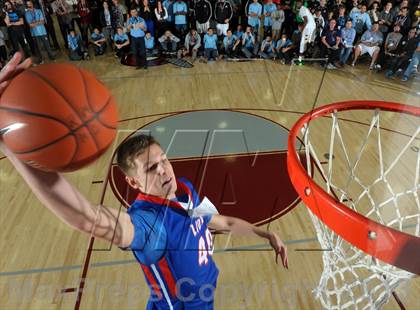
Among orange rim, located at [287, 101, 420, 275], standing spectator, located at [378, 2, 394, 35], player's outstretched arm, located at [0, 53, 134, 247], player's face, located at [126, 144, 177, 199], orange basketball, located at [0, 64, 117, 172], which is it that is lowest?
standing spectator, located at [378, 2, 394, 35]

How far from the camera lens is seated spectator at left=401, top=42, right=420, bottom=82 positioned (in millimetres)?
6008

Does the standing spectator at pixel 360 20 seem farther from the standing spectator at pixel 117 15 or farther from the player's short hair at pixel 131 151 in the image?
the player's short hair at pixel 131 151

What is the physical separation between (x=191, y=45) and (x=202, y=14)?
681 mm

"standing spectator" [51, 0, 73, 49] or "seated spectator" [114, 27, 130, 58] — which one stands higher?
"standing spectator" [51, 0, 73, 49]

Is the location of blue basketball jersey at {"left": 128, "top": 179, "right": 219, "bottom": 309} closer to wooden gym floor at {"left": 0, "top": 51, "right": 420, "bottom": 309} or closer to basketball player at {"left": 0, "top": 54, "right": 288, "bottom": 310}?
basketball player at {"left": 0, "top": 54, "right": 288, "bottom": 310}

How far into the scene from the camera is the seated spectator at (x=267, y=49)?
7.09 meters

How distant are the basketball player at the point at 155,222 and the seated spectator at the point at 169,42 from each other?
19.5ft

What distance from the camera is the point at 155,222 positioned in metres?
1.29

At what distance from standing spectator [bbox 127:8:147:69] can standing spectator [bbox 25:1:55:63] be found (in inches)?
67.0

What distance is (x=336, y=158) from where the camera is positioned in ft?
12.6

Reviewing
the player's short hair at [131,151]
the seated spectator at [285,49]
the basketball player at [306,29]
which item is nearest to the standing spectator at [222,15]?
the seated spectator at [285,49]

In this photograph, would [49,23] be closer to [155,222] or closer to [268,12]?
[268,12]

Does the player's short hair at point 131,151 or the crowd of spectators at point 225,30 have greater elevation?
the player's short hair at point 131,151

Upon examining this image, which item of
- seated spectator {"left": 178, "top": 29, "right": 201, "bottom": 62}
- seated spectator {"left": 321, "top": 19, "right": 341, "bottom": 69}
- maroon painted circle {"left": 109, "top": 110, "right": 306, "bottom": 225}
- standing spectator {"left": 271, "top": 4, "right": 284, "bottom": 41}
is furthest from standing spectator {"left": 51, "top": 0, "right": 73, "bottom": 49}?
seated spectator {"left": 321, "top": 19, "right": 341, "bottom": 69}
